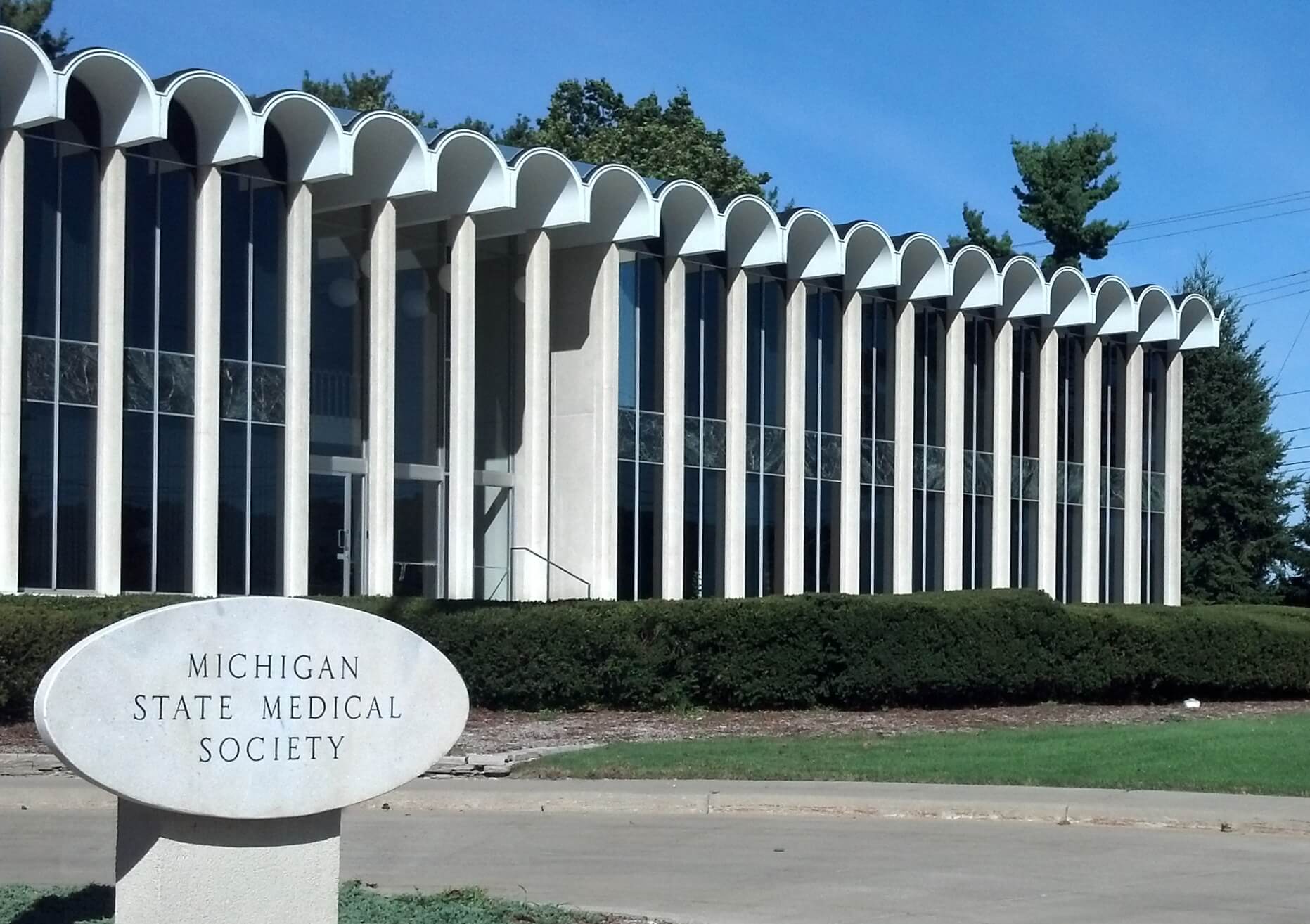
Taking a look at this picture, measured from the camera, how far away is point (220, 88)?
24203mm

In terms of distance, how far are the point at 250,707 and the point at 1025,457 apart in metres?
33.5

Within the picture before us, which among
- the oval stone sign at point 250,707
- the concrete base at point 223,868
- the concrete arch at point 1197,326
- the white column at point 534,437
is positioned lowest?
the concrete base at point 223,868

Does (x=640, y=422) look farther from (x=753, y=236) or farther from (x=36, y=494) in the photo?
(x=36, y=494)

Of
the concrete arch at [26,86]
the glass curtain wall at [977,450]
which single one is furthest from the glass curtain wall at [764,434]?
the concrete arch at [26,86]

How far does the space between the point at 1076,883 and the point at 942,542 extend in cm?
2675

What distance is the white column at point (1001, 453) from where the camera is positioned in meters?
37.7

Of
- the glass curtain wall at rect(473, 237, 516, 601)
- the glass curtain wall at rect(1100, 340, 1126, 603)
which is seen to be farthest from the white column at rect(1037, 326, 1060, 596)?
the glass curtain wall at rect(473, 237, 516, 601)

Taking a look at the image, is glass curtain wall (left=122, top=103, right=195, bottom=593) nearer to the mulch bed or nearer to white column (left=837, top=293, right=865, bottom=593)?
the mulch bed

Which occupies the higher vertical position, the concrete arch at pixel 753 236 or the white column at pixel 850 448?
the concrete arch at pixel 753 236

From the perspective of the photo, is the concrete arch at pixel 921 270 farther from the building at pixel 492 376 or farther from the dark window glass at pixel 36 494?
the dark window glass at pixel 36 494

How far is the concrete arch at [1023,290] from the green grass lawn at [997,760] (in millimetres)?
18365

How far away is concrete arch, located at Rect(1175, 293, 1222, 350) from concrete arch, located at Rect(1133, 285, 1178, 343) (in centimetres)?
87

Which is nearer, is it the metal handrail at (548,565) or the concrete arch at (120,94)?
the concrete arch at (120,94)

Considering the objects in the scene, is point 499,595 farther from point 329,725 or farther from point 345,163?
point 329,725
